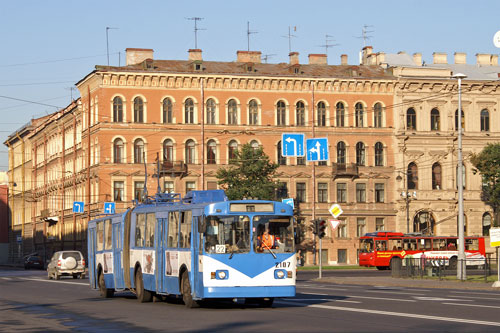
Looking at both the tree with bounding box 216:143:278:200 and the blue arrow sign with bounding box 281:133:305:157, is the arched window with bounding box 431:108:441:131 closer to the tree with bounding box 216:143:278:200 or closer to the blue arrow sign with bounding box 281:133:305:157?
the tree with bounding box 216:143:278:200

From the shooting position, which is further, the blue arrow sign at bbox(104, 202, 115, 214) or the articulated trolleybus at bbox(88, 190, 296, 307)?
the blue arrow sign at bbox(104, 202, 115, 214)

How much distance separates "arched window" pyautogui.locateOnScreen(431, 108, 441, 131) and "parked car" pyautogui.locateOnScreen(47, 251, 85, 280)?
132ft

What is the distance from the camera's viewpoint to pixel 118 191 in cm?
7869

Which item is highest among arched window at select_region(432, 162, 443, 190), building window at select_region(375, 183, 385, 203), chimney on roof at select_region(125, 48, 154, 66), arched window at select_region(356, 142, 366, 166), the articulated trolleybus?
chimney on roof at select_region(125, 48, 154, 66)

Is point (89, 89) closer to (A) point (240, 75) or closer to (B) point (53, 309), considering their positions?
(A) point (240, 75)

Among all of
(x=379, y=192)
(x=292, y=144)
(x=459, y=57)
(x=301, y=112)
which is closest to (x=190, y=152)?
(x=301, y=112)

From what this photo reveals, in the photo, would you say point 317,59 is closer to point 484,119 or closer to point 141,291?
point 484,119

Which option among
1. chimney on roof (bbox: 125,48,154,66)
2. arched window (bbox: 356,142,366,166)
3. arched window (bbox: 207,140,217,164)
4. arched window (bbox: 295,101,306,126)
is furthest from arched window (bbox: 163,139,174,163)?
arched window (bbox: 356,142,366,166)

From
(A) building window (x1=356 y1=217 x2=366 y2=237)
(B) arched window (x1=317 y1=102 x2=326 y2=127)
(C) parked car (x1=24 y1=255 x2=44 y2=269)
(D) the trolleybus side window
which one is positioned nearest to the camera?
(D) the trolleybus side window

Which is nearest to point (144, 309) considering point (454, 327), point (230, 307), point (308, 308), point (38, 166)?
point (230, 307)

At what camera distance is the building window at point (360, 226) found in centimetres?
8275

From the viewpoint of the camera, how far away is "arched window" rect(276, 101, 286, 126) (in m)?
82.2

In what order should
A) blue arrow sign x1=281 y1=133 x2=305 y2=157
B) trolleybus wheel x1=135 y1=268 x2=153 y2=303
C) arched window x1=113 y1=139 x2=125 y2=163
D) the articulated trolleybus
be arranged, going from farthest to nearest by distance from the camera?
arched window x1=113 y1=139 x2=125 y2=163
blue arrow sign x1=281 y1=133 x2=305 y2=157
trolleybus wheel x1=135 y1=268 x2=153 y2=303
the articulated trolleybus

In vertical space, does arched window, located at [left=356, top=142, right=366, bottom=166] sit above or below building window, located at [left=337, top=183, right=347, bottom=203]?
above
